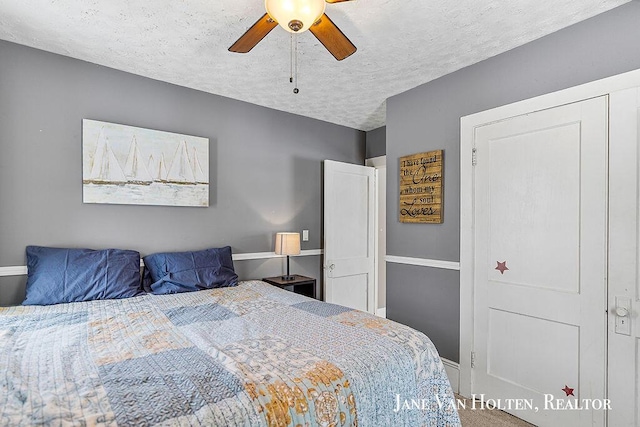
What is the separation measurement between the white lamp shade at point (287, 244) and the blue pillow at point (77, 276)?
1.30 m

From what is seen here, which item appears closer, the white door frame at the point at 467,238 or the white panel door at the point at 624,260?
the white panel door at the point at 624,260

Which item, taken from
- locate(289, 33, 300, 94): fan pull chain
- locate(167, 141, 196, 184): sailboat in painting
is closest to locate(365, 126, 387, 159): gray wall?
locate(289, 33, 300, 94): fan pull chain

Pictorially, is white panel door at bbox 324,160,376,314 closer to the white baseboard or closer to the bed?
the white baseboard

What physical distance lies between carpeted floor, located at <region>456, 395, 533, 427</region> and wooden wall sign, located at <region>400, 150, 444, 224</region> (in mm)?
1427

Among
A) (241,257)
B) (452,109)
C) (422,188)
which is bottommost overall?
(241,257)

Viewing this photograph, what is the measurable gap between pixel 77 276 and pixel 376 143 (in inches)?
136

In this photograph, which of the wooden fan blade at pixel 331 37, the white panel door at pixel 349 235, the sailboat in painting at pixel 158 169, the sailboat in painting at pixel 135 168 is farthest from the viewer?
the white panel door at pixel 349 235

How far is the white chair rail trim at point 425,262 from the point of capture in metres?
2.73

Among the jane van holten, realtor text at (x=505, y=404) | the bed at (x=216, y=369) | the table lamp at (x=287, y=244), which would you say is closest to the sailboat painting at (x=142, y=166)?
the table lamp at (x=287, y=244)

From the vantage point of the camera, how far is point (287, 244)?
132 inches

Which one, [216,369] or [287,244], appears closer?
[216,369]

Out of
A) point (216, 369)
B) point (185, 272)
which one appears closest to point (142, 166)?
point (185, 272)

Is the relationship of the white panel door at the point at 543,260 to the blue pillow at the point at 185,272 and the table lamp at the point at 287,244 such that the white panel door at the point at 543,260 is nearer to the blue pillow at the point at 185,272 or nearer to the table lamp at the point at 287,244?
the table lamp at the point at 287,244

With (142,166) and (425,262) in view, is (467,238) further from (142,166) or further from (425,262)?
(142,166)
